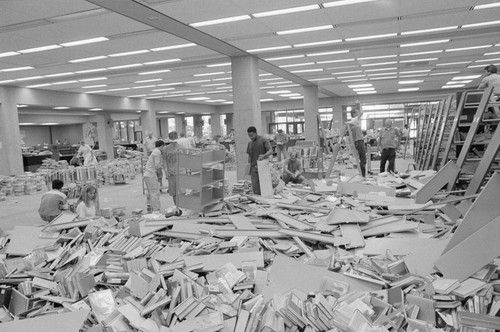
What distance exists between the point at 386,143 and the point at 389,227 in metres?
5.84

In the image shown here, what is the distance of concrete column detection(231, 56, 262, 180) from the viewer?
9812 mm

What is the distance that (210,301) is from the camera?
2.90 metres

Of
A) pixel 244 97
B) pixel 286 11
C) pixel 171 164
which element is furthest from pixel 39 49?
pixel 286 11

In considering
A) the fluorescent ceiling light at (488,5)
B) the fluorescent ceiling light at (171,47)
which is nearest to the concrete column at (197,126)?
the fluorescent ceiling light at (171,47)

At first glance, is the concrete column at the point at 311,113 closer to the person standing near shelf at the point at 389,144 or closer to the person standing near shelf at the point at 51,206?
the person standing near shelf at the point at 389,144

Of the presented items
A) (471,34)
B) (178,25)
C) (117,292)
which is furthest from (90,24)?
(471,34)

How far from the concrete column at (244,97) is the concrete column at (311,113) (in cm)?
687

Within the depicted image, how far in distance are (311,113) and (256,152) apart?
32.4 ft

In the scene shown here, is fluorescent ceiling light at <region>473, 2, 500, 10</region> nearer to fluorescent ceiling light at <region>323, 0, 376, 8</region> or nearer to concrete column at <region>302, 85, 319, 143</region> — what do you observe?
fluorescent ceiling light at <region>323, 0, 376, 8</region>

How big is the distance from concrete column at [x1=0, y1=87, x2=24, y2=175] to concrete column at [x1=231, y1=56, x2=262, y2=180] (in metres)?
8.04

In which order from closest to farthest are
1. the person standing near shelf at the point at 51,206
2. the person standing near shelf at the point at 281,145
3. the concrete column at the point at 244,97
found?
1. the person standing near shelf at the point at 51,206
2. the concrete column at the point at 244,97
3. the person standing near shelf at the point at 281,145

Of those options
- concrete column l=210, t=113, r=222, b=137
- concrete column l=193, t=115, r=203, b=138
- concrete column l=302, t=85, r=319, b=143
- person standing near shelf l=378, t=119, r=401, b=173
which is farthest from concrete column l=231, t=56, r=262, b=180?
concrete column l=193, t=115, r=203, b=138

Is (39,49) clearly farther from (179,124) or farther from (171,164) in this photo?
(179,124)

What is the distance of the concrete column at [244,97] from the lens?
9.81m
